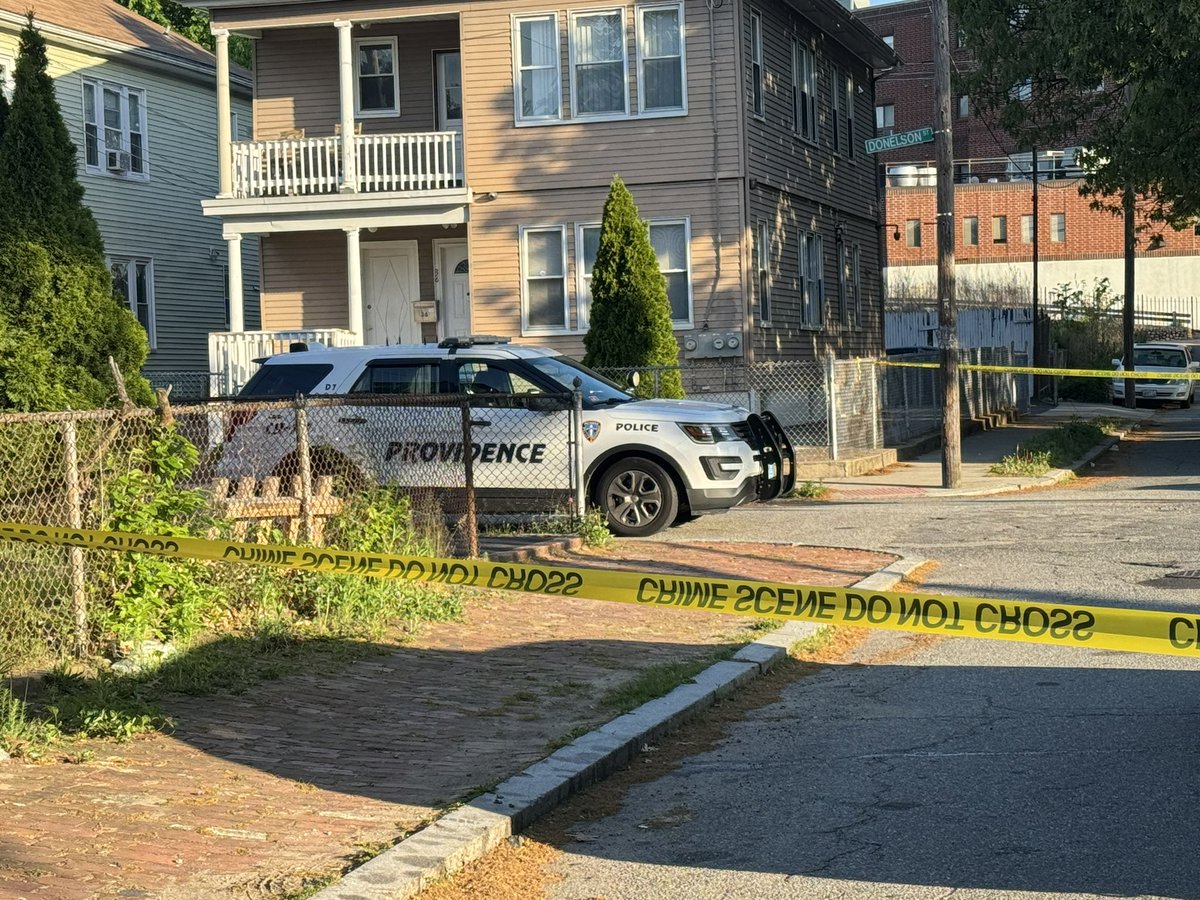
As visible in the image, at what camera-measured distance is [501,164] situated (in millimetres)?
26812

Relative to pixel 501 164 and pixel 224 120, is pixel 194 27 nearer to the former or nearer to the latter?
pixel 224 120

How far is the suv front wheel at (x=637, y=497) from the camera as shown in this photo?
14.8 m

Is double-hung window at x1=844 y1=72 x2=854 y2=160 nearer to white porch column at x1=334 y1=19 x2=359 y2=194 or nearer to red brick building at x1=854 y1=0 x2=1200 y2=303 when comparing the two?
white porch column at x1=334 y1=19 x2=359 y2=194

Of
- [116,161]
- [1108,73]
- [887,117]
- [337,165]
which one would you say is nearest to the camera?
[1108,73]

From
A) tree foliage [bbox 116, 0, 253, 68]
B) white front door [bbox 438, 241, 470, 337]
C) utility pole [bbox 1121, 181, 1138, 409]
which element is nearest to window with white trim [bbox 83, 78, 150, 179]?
white front door [bbox 438, 241, 470, 337]

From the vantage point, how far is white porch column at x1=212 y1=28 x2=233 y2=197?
26984mm

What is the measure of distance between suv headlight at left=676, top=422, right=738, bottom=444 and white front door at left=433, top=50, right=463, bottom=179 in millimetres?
15377

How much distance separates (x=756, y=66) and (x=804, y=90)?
325cm

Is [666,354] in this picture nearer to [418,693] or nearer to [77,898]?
[418,693]

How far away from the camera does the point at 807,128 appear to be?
30328 mm

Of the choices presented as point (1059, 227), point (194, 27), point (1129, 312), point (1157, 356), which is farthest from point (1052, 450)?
point (1059, 227)

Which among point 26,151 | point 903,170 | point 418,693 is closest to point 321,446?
point 418,693

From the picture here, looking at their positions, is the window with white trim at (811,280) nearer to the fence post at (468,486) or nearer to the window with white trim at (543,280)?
the window with white trim at (543,280)

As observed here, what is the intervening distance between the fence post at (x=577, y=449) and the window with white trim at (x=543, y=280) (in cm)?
1252
